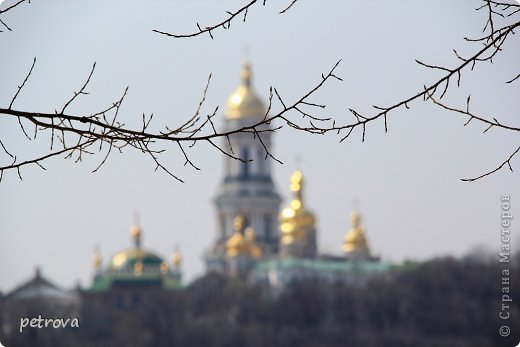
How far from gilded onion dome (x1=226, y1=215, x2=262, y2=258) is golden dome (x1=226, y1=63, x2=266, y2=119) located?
3.72 m

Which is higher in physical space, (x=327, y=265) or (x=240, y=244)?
(x=240, y=244)

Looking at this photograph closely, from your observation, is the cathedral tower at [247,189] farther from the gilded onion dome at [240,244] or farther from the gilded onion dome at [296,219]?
the gilded onion dome at [296,219]

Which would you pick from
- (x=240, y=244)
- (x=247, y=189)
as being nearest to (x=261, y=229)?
(x=247, y=189)

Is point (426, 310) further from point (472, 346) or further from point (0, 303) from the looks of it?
point (0, 303)

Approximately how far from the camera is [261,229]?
249 ft

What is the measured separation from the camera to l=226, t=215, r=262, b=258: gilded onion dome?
7112 centimetres

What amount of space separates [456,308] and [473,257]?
145 inches

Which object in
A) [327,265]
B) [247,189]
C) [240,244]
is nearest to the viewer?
[327,265]

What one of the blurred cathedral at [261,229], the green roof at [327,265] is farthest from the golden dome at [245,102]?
the green roof at [327,265]

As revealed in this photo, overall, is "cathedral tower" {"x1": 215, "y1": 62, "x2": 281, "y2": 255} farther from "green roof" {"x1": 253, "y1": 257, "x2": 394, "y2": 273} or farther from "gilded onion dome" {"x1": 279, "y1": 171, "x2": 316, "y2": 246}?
"green roof" {"x1": 253, "y1": 257, "x2": 394, "y2": 273}

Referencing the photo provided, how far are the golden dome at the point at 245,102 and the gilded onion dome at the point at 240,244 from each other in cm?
372

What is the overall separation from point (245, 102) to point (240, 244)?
5701 mm

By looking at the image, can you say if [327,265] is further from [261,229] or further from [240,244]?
[261,229]

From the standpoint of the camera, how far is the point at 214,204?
75250 millimetres
